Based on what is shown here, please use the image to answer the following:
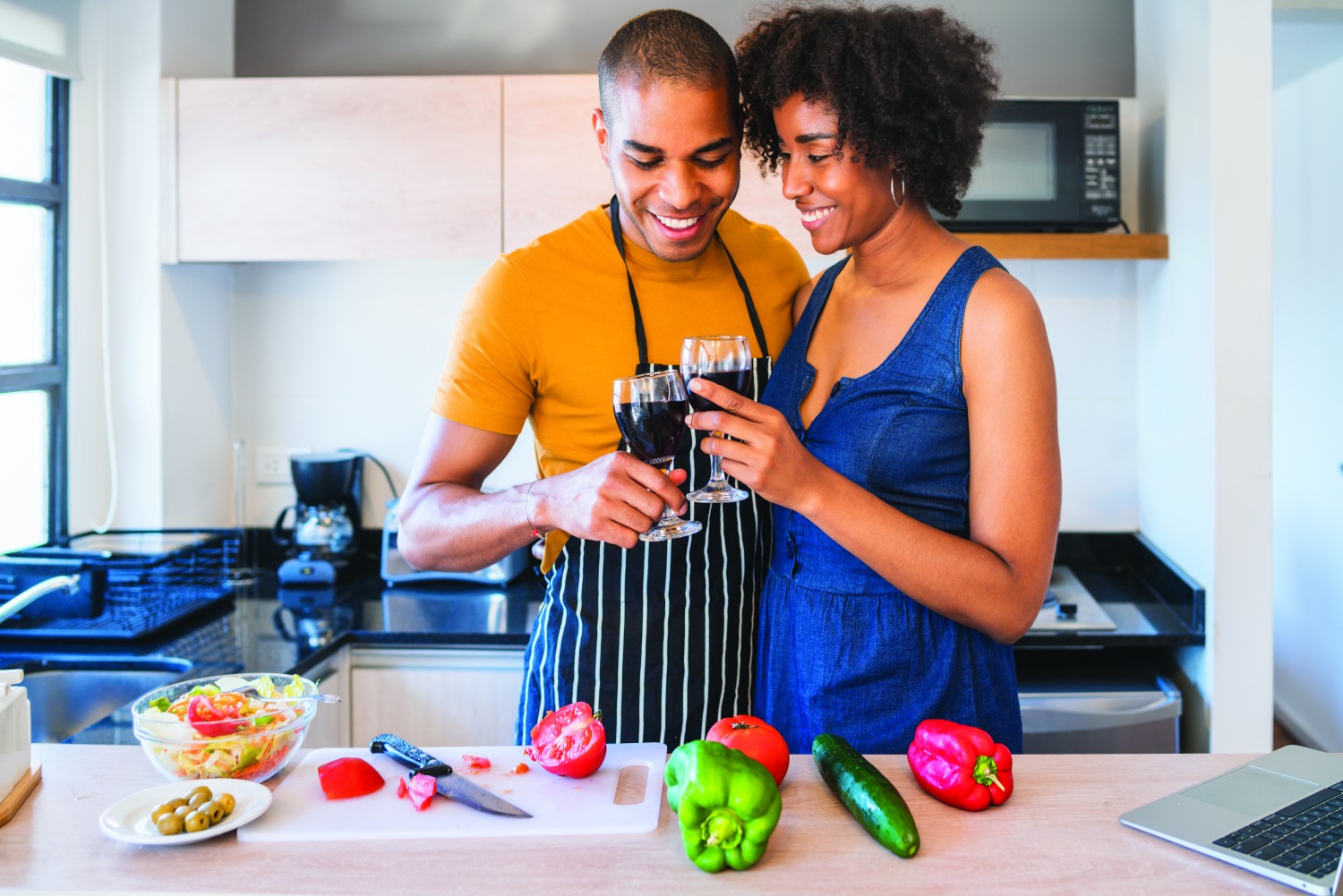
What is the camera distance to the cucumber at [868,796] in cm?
112

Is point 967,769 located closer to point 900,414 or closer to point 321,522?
point 900,414

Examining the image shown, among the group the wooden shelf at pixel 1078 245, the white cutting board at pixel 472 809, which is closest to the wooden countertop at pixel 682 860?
the white cutting board at pixel 472 809

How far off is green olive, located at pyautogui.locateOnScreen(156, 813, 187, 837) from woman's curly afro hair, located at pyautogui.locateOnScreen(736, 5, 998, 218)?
45.5 inches

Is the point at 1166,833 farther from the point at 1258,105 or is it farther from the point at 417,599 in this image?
the point at 417,599

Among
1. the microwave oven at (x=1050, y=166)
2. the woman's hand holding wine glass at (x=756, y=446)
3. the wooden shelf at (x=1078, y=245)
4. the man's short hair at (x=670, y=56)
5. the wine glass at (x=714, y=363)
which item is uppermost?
the microwave oven at (x=1050, y=166)

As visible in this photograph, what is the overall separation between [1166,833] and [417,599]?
7.07ft

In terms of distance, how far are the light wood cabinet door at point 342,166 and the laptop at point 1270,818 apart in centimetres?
207

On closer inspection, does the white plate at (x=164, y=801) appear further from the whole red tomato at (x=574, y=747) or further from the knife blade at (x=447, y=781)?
the whole red tomato at (x=574, y=747)

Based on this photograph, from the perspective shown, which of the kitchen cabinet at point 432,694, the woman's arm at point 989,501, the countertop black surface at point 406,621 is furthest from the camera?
the kitchen cabinet at point 432,694

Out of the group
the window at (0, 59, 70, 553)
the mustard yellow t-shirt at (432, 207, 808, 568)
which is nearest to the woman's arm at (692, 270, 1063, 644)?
the mustard yellow t-shirt at (432, 207, 808, 568)

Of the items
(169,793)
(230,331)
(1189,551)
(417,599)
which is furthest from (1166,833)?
(230,331)

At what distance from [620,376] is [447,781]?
694 millimetres

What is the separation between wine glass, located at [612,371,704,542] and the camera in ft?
4.30

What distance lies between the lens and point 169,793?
1228 mm
